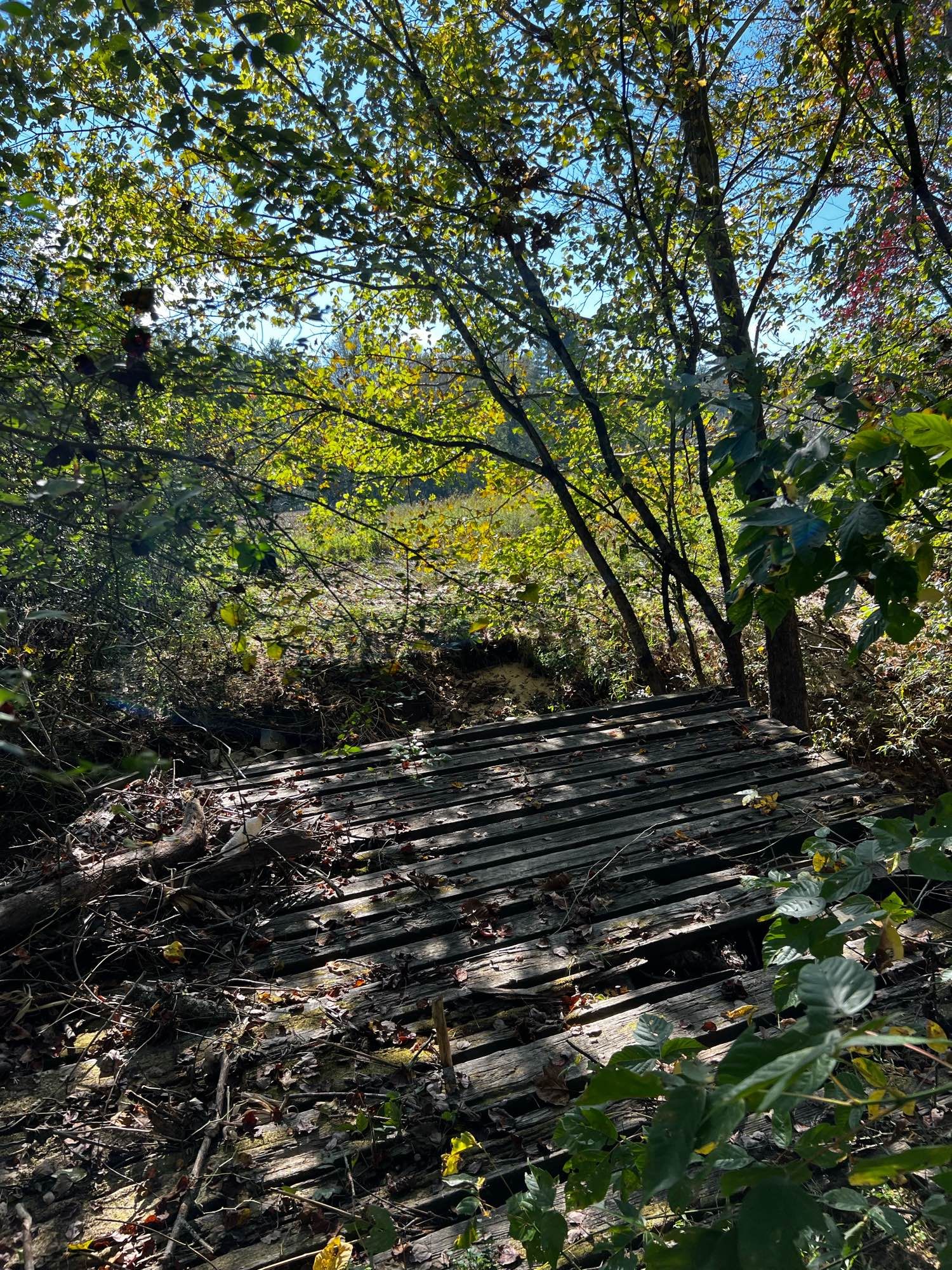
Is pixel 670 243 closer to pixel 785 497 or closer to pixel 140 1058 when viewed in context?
pixel 785 497

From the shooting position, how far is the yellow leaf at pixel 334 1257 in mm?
1737

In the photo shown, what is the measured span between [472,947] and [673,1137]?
233 cm

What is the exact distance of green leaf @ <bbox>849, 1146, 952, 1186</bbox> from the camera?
26.5 inches

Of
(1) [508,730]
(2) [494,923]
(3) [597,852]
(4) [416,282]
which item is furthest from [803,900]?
(4) [416,282]

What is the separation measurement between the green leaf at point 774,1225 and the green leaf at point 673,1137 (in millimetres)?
68

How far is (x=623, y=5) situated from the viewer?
17.6ft

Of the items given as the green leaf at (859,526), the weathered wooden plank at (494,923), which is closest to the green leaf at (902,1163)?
the green leaf at (859,526)

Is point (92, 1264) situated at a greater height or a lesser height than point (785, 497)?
lesser

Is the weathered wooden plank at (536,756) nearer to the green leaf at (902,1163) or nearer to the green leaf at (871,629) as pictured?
the green leaf at (871,629)

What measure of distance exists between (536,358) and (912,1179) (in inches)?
251

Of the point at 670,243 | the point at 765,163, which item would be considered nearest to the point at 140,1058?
the point at 670,243

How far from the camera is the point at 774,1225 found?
0.72 meters

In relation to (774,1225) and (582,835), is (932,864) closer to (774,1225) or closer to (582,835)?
(774,1225)

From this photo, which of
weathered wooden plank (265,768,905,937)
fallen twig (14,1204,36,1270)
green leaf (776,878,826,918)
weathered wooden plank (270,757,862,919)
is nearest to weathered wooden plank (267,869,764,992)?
weathered wooden plank (265,768,905,937)
